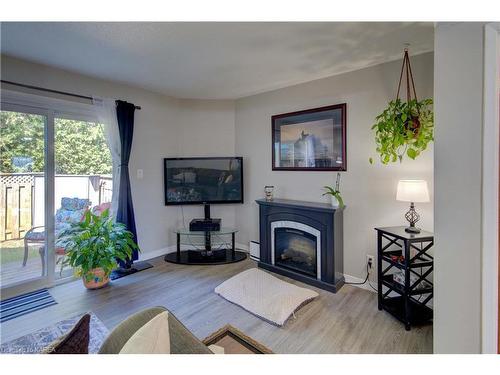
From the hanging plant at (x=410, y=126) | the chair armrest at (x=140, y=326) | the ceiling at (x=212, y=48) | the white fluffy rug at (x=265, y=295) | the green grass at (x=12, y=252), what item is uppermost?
the ceiling at (x=212, y=48)

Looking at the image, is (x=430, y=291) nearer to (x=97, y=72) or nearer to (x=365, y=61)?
Result: (x=365, y=61)

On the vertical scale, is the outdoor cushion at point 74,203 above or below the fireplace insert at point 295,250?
above

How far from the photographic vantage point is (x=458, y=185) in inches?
50.3

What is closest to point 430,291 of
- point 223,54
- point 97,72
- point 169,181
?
point 223,54

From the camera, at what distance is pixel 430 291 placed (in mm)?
1984

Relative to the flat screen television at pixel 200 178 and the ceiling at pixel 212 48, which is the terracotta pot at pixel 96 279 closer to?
the flat screen television at pixel 200 178

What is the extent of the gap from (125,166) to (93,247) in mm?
1040

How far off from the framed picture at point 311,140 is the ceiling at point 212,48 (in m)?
0.45

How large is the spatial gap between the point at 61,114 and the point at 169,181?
4.66 ft

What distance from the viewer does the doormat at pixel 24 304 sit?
2129mm

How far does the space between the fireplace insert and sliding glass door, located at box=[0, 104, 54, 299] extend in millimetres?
2571

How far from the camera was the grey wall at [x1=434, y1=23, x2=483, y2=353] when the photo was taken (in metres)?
1.23

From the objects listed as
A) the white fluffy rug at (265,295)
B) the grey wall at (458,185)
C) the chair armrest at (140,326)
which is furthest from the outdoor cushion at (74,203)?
the grey wall at (458,185)

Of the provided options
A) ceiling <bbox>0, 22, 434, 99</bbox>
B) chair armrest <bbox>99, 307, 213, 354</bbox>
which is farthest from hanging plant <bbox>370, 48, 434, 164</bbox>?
chair armrest <bbox>99, 307, 213, 354</bbox>
